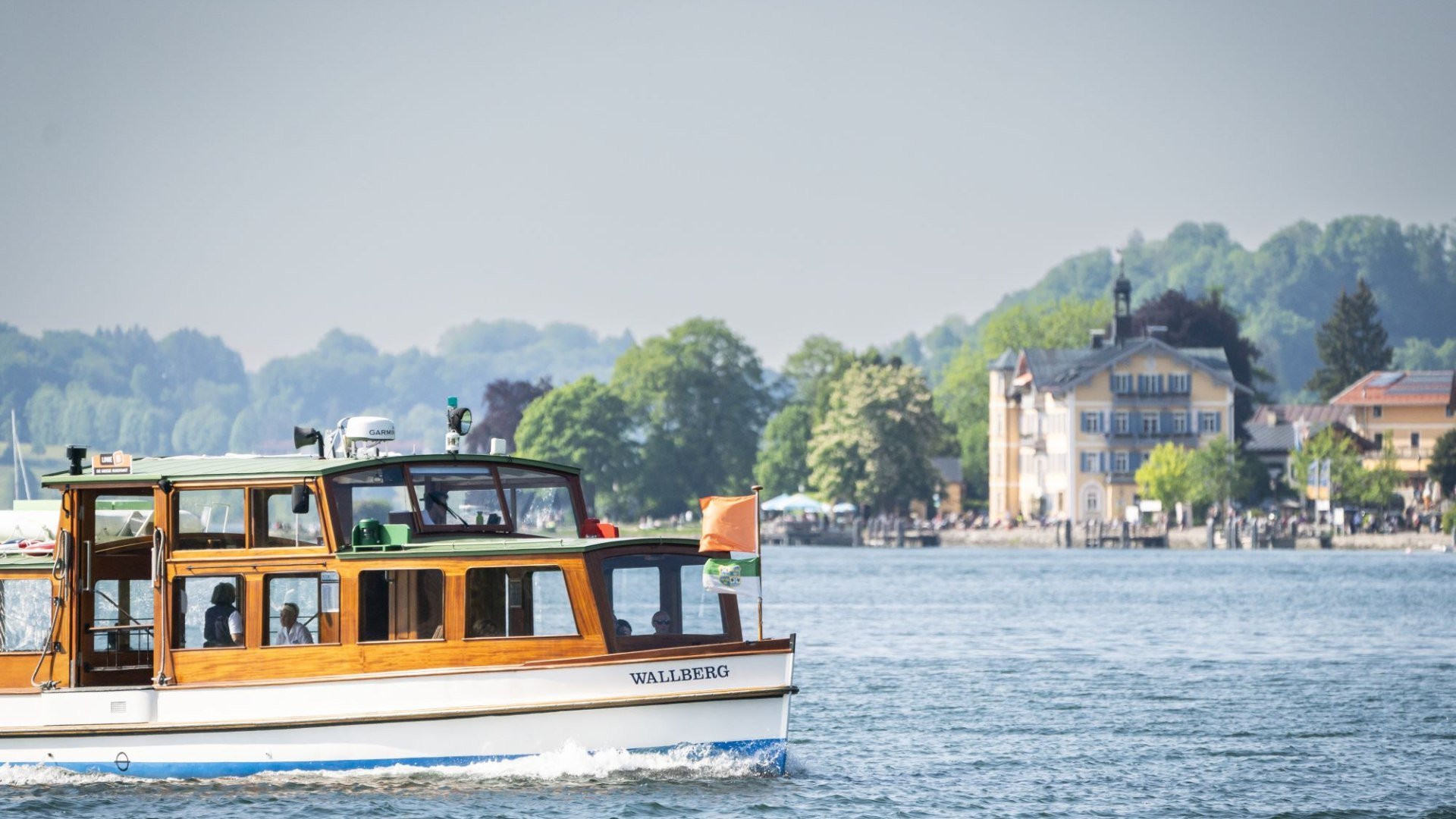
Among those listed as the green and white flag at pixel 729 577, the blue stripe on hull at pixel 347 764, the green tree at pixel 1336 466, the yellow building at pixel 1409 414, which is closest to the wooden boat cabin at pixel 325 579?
the green and white flag at pixel 729 577

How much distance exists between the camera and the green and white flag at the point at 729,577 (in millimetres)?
23656

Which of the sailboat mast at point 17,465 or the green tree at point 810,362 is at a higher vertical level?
the green tree at point 810,362

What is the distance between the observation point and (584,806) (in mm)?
22562

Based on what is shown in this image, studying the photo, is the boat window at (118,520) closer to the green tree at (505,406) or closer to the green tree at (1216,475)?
the green tree at (1216,475)

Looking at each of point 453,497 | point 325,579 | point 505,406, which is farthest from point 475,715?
point 505,406

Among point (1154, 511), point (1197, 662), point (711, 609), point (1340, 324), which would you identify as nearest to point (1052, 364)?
point (1154, 511)

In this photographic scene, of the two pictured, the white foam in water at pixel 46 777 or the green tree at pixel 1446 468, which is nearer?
the white foam in water at pixel 46 777

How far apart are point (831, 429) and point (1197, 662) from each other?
100 m

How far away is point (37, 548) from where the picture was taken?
25.6 metres

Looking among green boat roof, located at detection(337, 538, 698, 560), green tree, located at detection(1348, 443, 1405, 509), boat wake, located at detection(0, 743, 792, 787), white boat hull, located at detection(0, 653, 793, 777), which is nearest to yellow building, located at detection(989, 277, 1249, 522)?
green tree, located at detection(1348, 443, 1405, 509)

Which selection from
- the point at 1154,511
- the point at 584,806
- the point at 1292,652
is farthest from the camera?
the point at 1154,511

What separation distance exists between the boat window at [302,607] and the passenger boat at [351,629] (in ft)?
0.08

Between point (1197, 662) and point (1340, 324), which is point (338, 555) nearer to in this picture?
point (1197, 662)

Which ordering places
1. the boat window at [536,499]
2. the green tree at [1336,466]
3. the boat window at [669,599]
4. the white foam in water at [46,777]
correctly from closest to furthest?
the boat window at [669,599] < the white foam in water at [46,777] < the boat window at [536,499] < the green tree at [1336,466]
